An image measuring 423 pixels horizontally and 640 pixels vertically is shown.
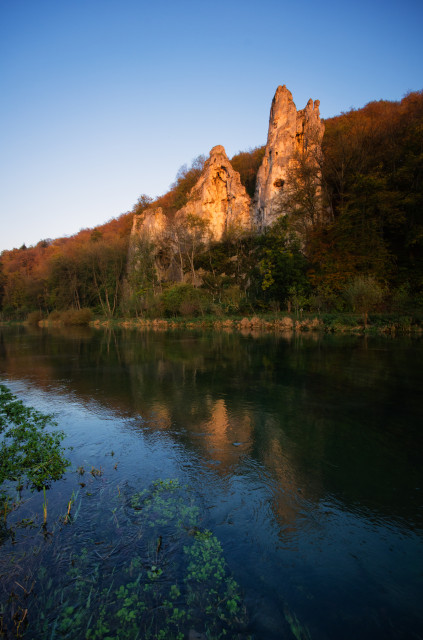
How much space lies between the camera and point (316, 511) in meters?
3.74

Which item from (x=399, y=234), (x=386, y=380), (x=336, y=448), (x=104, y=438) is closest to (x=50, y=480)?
(x=104, y=438)

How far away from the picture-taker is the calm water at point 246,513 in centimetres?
251

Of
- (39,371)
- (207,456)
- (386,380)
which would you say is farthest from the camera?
(39,371)

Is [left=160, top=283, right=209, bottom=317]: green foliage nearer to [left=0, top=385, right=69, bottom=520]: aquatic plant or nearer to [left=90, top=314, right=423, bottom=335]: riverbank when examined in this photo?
[left=90, top=314, right=423, bottom=335]: riverbank

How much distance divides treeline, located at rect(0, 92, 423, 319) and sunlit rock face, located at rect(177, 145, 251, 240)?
3.89 m

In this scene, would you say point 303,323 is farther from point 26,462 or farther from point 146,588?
point 146,588

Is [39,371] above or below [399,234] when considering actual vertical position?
below

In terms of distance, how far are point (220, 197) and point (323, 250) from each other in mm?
22418

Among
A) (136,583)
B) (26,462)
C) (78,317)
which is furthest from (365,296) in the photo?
(78,317)

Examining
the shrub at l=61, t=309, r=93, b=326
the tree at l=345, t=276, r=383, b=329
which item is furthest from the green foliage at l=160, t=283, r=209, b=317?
the tree at l=345, t=276, r=383, b=329

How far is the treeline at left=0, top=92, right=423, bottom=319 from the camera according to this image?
31.2 metres

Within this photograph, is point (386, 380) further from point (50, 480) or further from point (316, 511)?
point (50, 480)

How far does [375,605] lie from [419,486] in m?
2.16

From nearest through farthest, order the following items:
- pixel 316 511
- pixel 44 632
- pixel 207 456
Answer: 1. pixel 44 632
2. pixel 316 511
3. pixel 207 456
